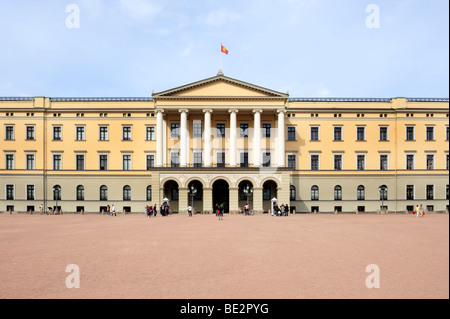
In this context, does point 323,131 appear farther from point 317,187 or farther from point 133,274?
point 133,274

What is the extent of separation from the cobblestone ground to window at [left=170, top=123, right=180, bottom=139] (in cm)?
2543

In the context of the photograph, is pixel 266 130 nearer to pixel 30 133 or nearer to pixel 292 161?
pixel 292 161

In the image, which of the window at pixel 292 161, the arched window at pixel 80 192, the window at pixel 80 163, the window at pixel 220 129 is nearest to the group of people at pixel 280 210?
the window at pixel 292 161

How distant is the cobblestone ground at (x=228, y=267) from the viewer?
308 inches

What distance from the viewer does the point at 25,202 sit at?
1618 inches

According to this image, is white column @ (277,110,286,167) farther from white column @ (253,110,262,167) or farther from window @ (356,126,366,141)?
window @ (356,126,366,141)

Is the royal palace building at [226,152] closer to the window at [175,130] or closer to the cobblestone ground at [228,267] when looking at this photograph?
the window at [175,130]

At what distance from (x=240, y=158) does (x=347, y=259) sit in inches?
1158

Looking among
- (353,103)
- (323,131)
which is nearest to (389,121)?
(353,103)

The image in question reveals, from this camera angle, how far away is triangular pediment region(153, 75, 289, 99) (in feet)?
127

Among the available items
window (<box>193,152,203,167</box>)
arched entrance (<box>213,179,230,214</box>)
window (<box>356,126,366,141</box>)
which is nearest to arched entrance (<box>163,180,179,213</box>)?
window (<box>193,152,203,167</box>)

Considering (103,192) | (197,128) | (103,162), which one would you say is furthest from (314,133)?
(103,192)

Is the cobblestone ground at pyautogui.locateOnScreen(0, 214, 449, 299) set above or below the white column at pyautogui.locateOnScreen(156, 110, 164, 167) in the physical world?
below

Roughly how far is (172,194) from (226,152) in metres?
10.3
